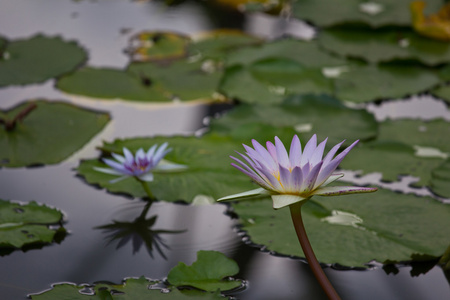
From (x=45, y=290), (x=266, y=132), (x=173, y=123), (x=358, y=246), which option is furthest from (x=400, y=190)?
(x=45, y=290)

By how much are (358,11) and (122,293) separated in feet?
7.32

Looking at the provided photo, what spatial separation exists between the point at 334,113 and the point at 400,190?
518mm

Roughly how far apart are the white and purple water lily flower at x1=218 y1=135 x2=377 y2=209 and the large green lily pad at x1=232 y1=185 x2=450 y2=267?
376mm

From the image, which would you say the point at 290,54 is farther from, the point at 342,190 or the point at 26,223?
the point at 342,190

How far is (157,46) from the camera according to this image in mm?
2844

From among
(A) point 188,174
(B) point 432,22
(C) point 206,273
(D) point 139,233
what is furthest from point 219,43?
(C) point 206,273

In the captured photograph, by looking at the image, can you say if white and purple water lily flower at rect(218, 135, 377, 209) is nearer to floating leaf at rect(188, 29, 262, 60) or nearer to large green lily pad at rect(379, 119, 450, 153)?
large green lily pad at rect(379, 119, 450, 153)

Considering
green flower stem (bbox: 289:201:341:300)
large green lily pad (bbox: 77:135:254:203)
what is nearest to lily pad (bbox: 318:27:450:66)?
large green lily pad (bbox: 77:135:254:203)

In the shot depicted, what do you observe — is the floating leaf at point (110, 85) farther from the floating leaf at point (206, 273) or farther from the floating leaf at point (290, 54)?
the floating leaf at point (206, 273)

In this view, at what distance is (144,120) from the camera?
2.30 metres

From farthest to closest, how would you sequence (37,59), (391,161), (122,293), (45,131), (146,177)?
(37,59) → (45,131) → (391,161) → (146,177) → (122,293)

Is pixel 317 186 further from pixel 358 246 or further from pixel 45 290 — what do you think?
pixel 45 290

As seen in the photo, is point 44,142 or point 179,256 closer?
point 179,256

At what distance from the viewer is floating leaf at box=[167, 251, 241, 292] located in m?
1.44
